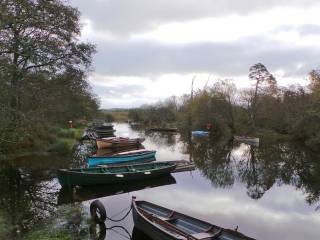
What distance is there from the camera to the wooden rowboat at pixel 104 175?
20.4 m

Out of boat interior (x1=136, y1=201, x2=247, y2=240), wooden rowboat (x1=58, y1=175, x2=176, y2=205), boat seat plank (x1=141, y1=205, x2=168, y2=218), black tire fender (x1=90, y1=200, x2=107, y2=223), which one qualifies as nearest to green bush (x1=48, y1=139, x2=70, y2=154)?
wooden rowboat (x1=58, y1=175, x2=176, y2=205)

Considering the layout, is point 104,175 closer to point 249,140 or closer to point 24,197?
point 24,197

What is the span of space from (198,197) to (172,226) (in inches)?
347

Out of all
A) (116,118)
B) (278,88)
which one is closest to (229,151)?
(278,88)

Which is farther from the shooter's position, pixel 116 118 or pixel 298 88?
pixel 116 118

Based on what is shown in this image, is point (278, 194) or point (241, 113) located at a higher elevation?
point (241, 113)

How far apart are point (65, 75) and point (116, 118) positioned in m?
117

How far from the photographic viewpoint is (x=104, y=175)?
21297 millimetres

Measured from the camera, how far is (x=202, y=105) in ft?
216

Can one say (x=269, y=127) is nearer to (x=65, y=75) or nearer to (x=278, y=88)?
(x=278, y=88)

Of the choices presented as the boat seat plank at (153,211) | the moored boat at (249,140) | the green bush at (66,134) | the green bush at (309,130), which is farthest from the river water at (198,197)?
the moored boat at (249,140)

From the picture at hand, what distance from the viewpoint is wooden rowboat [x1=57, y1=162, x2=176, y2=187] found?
2042 centimetres

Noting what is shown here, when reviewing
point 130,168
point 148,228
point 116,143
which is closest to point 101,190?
point 130,168

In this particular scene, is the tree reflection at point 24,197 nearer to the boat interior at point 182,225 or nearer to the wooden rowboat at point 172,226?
the wooden rowboat at point 172,226
